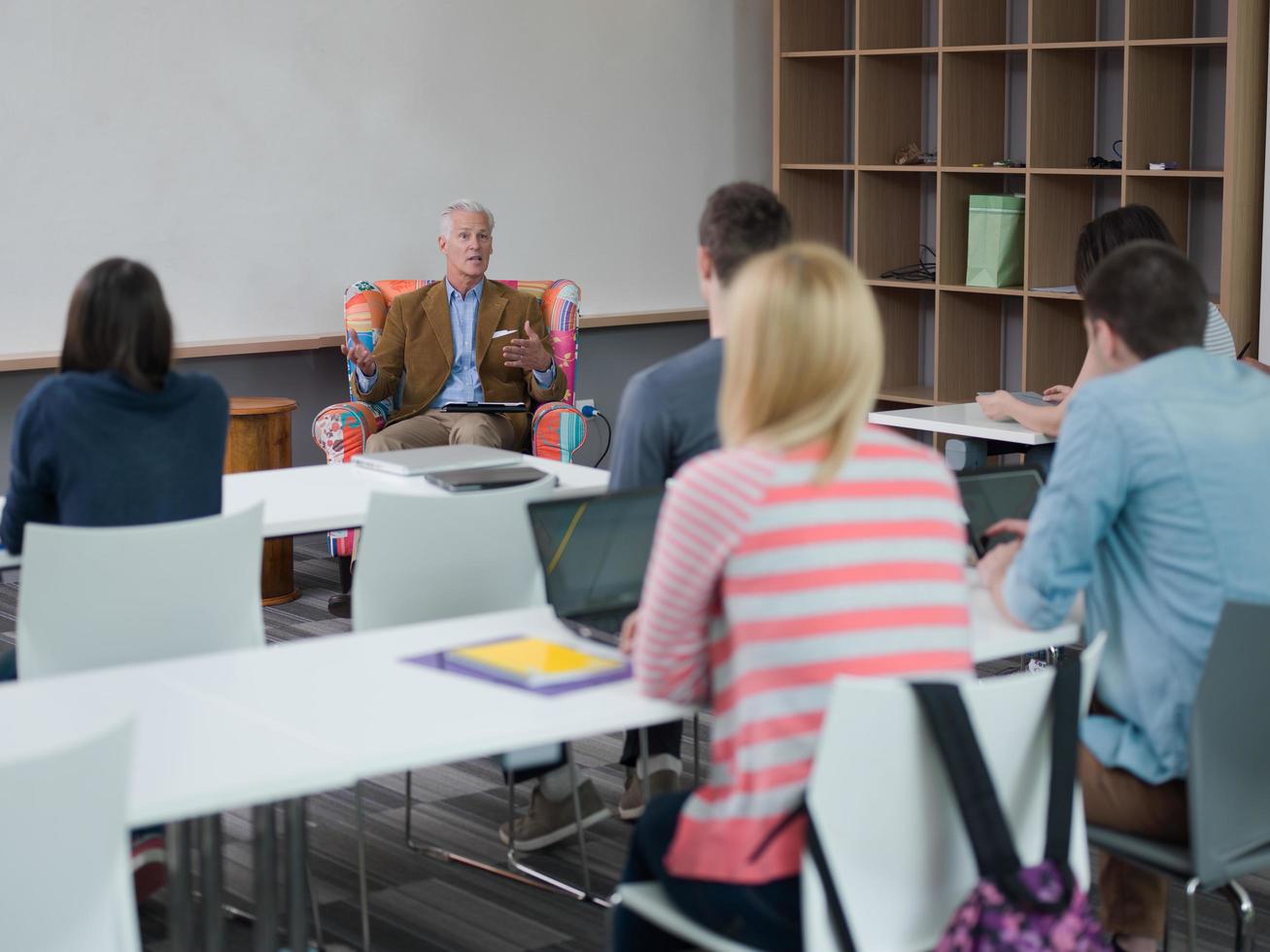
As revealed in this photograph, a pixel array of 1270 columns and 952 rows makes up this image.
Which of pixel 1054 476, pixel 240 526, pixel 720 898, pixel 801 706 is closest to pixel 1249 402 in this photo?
pixel 1054 476

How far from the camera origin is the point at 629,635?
235 centimetres

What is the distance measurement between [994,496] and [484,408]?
127 inches

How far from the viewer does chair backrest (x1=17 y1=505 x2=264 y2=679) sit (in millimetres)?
2773

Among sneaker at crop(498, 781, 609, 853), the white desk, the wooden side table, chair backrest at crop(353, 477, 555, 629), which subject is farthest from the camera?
the wooden side table

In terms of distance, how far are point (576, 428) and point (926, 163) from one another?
2380mm

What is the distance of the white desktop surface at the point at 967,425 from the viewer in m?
4.50

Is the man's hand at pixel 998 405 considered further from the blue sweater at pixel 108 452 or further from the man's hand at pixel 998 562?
the blue sweater at pixel 108 452

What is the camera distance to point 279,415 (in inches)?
234

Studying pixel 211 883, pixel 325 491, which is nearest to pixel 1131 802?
pixel 211 883

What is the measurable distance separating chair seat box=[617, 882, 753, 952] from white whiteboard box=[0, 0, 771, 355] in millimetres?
4478

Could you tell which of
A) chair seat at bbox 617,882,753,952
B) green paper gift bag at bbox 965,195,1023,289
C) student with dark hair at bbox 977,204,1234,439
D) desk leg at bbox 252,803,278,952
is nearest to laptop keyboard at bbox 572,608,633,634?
chair seat at bbox 617,882,753,952

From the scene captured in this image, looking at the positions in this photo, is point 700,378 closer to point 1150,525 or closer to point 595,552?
point 595,552

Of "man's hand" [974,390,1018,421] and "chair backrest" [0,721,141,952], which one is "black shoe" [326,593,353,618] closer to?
"man's hand" [974,390,1018,421]

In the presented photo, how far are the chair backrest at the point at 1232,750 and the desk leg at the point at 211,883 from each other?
1.38 meters
